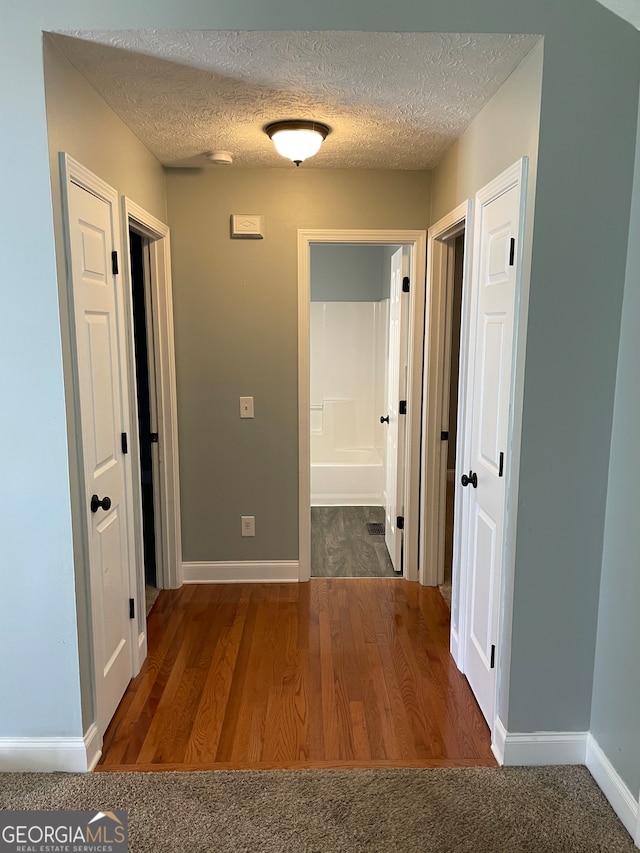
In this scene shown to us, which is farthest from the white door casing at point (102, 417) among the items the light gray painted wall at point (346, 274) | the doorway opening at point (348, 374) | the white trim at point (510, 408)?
the light gray painted wall at point (346, 274)

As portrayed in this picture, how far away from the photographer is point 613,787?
1.90 m

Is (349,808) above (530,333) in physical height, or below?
below

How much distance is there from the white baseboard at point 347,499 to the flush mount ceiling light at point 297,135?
3.27m

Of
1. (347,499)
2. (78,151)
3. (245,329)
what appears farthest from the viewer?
(347,499)

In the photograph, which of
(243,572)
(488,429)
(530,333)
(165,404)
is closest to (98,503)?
(165,404)

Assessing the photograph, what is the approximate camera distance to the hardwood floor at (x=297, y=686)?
85.2 inches

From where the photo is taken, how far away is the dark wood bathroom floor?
3807mm

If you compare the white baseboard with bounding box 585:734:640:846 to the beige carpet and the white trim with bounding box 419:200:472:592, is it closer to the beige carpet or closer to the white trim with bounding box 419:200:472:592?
the beige carpet

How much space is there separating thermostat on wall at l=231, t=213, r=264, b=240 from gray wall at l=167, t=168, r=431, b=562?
0.04 m

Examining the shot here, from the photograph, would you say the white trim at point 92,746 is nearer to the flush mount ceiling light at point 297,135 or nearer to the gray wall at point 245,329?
the gray wall at point 245,329

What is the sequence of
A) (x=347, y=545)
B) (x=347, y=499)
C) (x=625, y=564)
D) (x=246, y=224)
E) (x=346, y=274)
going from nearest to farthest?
1. (x=625, y=564)
2. (x=246, y=224)
3. (x=347, y=545)
4. (x=347, y=499)
5. (x=346, y=274)

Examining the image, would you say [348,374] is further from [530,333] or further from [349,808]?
[349,808]

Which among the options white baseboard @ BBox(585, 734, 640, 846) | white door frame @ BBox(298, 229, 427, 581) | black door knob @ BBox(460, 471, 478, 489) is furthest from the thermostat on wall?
white baseboard @ BBox(585, 734, 640, 846)

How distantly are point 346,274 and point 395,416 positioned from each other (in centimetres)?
238
